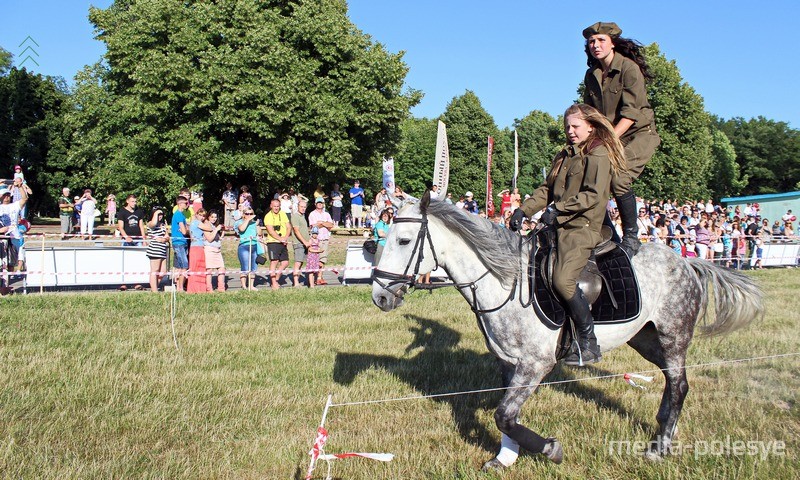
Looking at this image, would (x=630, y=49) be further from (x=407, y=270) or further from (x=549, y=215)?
(x=407, y=270)

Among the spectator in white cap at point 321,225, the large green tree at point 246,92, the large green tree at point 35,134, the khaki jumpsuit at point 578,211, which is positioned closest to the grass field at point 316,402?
the khaki jumpsuit at point 578,211

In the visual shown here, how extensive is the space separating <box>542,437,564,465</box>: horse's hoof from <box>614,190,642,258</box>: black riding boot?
192cm

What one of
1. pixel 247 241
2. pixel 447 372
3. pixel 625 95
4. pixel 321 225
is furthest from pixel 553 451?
pixel 321 225

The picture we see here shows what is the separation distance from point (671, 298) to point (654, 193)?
4767 centimetres

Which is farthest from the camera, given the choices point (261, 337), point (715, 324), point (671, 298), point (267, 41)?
point (267, 41)

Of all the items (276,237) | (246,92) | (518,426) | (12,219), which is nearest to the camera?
(518,426)

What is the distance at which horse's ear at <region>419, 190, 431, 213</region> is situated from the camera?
485 cm

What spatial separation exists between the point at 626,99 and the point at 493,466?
11.5 feet

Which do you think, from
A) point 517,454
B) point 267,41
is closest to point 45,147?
point 267,41

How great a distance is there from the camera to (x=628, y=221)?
5.84 m

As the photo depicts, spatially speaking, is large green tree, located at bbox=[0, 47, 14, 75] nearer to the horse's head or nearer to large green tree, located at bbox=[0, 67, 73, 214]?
large green tree, located at bbox=[0, 67, 73, 214]

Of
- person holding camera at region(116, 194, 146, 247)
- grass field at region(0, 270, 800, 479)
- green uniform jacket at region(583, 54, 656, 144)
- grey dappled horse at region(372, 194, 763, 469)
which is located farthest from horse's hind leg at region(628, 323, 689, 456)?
person holding camera at region(116, 194, 146, 247)

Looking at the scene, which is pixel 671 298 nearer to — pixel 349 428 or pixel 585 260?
pixel 585 260

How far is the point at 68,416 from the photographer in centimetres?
594
